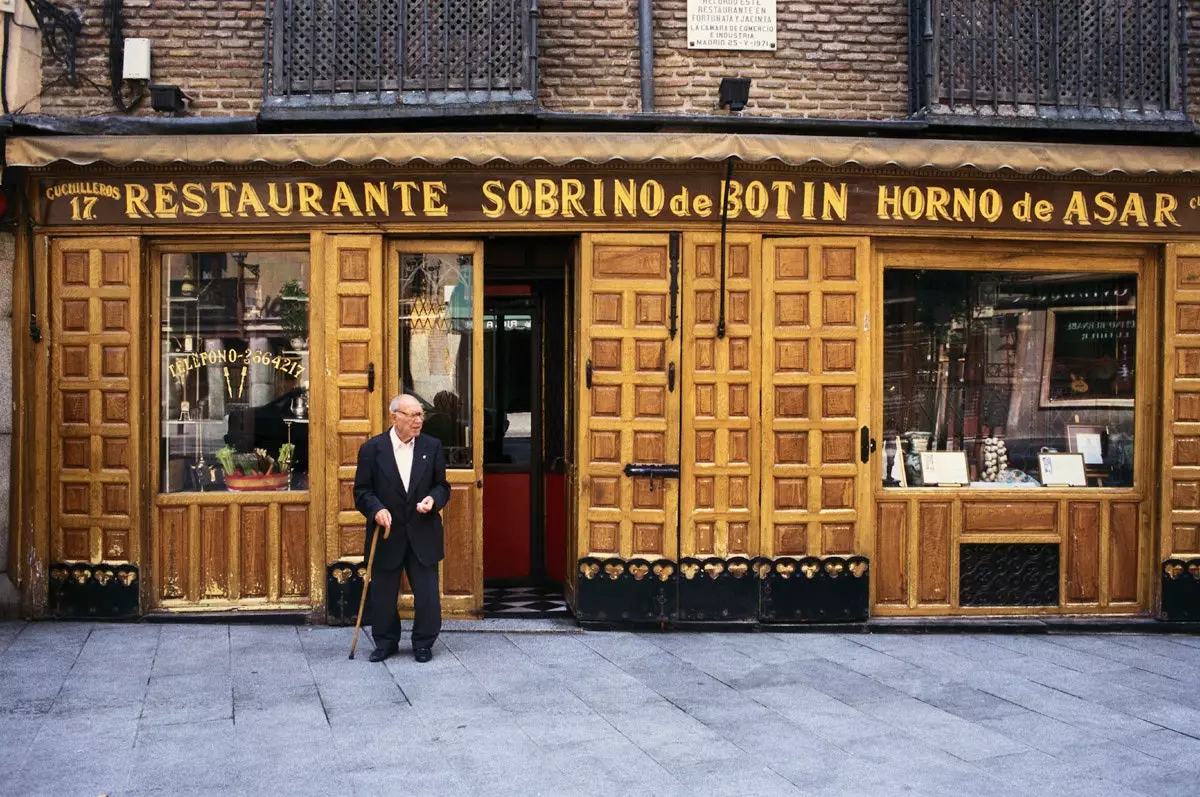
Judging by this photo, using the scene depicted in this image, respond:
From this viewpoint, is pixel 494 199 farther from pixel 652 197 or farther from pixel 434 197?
pixel 652 197

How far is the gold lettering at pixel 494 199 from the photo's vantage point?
900cm

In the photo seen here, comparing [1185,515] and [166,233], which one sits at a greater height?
[166,233]

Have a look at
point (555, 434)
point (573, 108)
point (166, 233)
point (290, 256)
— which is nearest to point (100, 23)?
point (166, 233)

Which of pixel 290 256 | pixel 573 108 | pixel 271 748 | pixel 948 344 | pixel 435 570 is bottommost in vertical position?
pixel 271 748

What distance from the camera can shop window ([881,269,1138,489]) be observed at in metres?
9.59

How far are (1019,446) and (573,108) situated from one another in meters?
4.68

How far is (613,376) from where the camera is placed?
9.06 m

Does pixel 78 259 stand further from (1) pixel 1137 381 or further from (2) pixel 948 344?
(1) pixel 1137 381

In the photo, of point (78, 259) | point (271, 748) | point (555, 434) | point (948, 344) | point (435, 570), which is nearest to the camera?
point (271, 748)

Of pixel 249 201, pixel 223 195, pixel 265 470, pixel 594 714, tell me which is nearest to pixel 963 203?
pixel 594 714

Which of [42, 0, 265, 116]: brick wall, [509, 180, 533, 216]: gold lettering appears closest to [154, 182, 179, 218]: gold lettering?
[42, 0, 265, 116]: brick wall

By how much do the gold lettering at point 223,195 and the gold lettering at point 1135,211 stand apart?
23.3ft

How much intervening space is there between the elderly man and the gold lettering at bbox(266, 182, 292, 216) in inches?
82.5

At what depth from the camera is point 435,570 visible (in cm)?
811
